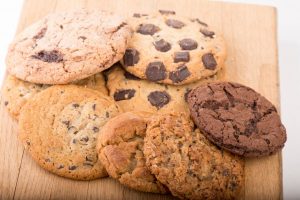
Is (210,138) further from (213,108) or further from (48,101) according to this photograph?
(48,101)

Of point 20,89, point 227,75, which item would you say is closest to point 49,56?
point 20,89

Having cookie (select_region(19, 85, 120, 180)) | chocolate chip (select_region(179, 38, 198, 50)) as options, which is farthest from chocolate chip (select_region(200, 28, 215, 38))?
cookie (select_region(19, 85, 120, 180))

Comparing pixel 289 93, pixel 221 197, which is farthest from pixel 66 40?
pixel 289 93

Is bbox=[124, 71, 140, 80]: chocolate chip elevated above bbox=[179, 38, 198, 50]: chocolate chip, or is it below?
below

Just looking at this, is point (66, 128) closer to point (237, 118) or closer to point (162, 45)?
point (162, 45)

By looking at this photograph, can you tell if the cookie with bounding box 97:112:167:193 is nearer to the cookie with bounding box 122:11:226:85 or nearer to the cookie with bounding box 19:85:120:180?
the cookie with bounding box 19:85:120:180

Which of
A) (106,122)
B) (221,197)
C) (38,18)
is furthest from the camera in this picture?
(38,18)

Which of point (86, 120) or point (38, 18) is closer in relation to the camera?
point (86, 120)

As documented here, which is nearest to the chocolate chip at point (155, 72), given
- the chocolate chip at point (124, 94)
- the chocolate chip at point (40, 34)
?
the chocolate chip at point (124, 94)
